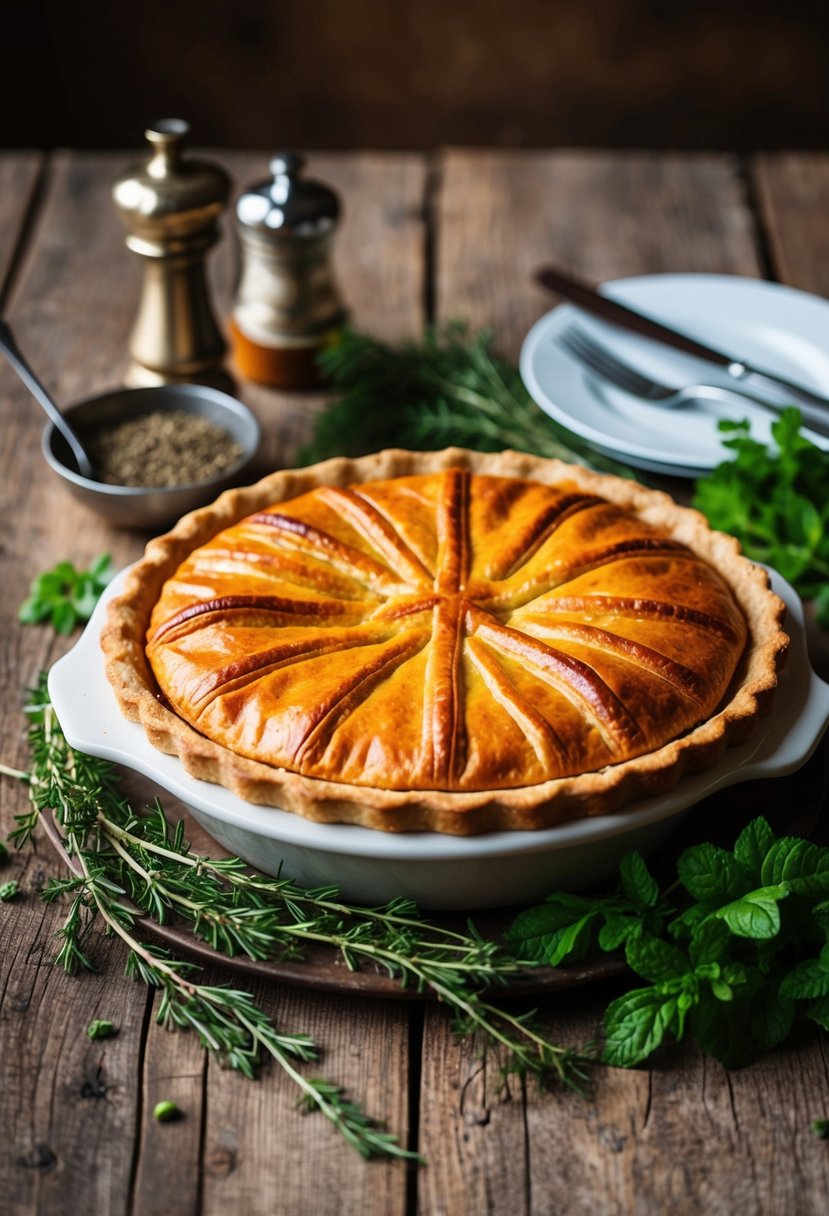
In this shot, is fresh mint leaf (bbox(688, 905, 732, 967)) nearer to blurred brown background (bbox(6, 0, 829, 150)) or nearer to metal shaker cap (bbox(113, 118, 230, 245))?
metal shaker cap (bbox(113, 118, 230, 245))

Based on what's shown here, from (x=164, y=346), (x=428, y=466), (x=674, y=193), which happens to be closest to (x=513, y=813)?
(x=428, y=466)

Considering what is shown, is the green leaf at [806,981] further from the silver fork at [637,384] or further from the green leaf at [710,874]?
the silver fork at [637,384]

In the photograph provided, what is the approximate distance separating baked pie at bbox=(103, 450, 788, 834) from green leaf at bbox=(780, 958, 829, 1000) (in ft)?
1.46

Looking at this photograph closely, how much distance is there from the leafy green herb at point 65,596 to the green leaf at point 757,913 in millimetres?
2147

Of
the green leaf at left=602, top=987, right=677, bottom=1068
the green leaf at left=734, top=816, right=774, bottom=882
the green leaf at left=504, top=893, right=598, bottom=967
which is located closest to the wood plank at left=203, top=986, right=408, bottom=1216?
the green leaf at left=504, top=893, right=598, bottom=967

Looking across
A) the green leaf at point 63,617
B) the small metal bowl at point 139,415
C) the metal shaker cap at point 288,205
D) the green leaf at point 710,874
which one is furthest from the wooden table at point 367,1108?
the metal shaker cap at point 288,205

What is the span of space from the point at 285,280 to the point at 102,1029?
9.76ft

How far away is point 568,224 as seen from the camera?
243 inches

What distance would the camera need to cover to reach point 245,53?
30.2 ft

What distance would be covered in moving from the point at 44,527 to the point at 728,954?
2.76 meters

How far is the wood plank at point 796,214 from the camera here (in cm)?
575

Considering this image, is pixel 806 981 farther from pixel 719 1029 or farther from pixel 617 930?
pixel 617 930

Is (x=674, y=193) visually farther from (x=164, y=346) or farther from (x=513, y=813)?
(x=513, y=813)

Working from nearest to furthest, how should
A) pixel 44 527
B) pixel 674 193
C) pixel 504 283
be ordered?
pixel 44 527
pixel 504 283
pixel 674 193
